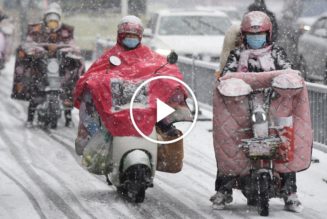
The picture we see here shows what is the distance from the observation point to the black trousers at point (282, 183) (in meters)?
11.0

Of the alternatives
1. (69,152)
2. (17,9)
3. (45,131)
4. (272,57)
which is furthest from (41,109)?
(17,9)

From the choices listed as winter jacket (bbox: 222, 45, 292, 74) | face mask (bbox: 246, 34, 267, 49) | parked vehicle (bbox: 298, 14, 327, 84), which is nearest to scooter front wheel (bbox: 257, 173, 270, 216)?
winter jacket (bbox: 222, 45, 292, 74)

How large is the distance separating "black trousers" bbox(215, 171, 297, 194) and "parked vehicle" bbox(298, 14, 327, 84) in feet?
39.3

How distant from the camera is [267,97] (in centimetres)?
1083

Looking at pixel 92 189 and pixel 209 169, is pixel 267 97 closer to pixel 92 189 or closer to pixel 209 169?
pixel 92 189

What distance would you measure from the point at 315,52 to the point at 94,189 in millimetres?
12782

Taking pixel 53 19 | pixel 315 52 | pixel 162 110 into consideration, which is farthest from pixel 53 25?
pixel 315 52

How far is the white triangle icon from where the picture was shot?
37.1 feet

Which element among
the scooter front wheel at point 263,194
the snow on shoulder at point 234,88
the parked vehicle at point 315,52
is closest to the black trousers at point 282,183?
the scooter front wheel at point 263,194

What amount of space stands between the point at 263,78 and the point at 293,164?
82 cm

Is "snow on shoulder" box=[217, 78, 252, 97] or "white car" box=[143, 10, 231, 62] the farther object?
"white car" box=[143, 10, 231, 62]

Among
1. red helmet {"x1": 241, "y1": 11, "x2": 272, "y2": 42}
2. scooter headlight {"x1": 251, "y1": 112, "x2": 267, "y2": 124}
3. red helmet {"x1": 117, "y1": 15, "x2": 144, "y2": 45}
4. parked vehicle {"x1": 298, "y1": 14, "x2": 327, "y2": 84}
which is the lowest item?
parked vehicle {"x1": 298, "y1": 14, "x2": 327, "y2": 84}

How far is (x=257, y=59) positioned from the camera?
11.1 metres

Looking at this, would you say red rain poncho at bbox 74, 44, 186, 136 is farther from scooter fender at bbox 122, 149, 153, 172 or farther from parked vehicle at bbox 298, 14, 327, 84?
parked vehicle at bbox 298, 14, 327, 84
